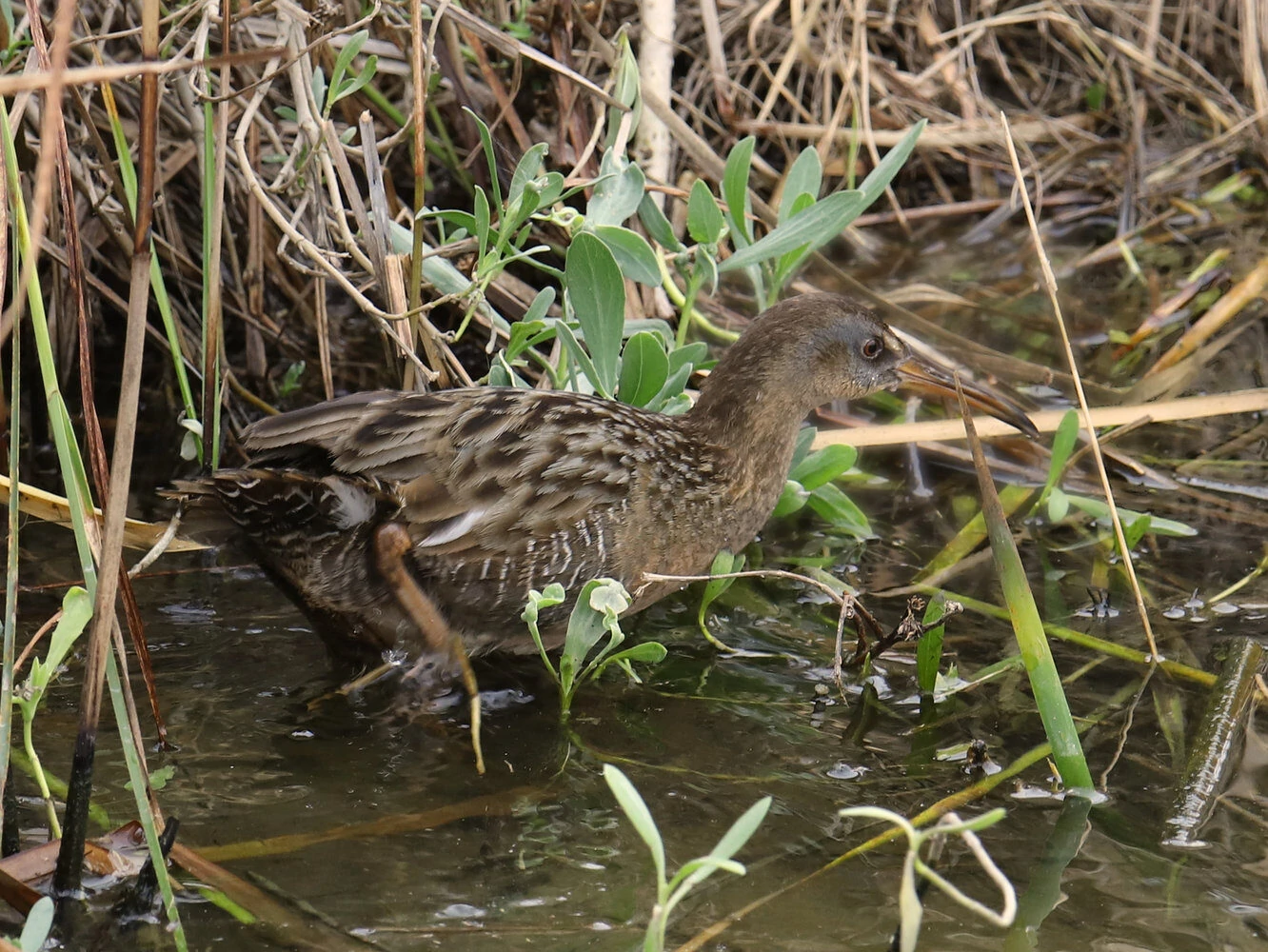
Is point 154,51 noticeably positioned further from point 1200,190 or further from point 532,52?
point 1200,190

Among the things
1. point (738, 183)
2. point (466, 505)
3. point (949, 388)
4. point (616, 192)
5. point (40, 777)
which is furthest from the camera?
point (949, 388)

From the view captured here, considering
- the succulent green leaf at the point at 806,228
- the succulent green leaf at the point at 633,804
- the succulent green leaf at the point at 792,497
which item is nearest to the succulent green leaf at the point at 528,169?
the succulent green leaf at the point at 806,228

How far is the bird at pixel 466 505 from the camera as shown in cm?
259

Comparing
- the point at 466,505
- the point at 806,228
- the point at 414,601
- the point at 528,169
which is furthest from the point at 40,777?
the point at 806,228

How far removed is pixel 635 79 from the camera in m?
3.12

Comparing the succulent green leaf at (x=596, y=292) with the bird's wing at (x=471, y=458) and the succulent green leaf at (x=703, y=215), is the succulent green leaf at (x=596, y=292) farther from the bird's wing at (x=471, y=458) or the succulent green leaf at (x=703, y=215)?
the succulent green leaf at (x=703, y=215)

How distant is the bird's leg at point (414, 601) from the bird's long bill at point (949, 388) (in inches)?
47.9

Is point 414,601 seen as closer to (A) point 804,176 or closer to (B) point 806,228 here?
(B) point 806,228

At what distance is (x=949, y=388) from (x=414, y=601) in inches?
53.5

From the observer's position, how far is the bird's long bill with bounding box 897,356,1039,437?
328 cm

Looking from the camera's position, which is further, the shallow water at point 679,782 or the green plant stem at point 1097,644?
the green plant stem at point 1097,644

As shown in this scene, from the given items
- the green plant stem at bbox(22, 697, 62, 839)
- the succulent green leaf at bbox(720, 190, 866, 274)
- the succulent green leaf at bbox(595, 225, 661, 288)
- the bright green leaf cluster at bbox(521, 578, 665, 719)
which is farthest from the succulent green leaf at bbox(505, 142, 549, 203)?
the green plant stem at bbox(22, 697, 62, 839)

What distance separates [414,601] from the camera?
2.64 meters

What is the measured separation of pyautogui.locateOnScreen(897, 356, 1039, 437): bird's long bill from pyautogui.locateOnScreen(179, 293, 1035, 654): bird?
22.8 inches
